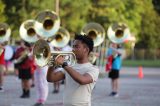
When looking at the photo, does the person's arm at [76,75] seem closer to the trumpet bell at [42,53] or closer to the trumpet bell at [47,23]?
the trumpet bell at [42,53]

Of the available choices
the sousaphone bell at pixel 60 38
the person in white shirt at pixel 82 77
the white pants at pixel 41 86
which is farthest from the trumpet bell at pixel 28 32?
the person in white shirt at pixel 82 77

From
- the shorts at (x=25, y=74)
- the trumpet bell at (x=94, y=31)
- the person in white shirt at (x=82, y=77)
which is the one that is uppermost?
the trumpet bell at (x=94, y=31)

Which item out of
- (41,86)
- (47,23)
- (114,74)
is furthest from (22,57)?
(47,23)

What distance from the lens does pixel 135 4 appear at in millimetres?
49688

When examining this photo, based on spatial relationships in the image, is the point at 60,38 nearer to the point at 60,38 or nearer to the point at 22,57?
the point at 60,38

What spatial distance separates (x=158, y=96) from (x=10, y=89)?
4.74 m

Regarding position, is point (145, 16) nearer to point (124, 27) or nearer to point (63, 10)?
point (63, 10)

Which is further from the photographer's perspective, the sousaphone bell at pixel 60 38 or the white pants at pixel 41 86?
the sousaphone bell at pixel 60 38

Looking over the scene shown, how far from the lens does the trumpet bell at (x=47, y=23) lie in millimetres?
18875

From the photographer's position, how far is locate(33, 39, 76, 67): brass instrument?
6344 mm

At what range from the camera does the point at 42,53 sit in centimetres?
717

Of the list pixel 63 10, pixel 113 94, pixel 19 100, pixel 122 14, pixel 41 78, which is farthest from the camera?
pixel 122 14

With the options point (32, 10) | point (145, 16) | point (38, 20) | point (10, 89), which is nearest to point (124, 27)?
point (38, 20)

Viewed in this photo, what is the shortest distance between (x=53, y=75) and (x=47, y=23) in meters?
13.4
